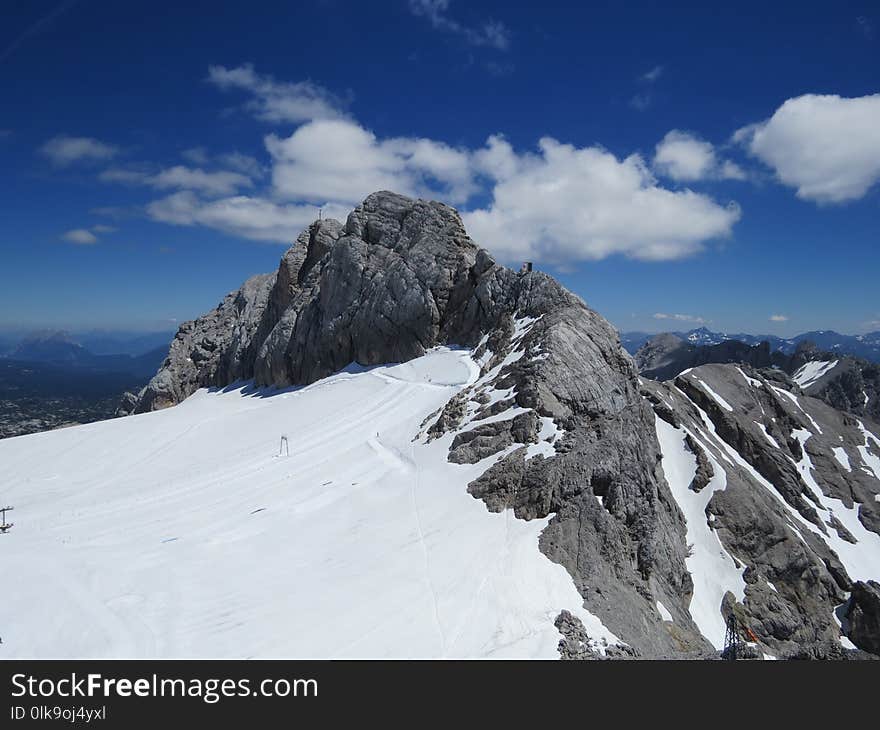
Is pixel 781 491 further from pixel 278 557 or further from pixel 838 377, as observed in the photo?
pixel 838 377

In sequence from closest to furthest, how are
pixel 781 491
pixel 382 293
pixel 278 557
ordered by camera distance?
pixel 278 557 < pixel 382 293 < pixel 781 491

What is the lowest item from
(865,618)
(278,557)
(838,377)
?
(865,618)

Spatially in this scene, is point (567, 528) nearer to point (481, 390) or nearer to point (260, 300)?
point (481, 390)

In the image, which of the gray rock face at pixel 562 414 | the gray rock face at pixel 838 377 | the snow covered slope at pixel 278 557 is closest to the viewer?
the snow covered slope at pixel 278 557

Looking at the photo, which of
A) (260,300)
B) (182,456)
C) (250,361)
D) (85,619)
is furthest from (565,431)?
(260,300)

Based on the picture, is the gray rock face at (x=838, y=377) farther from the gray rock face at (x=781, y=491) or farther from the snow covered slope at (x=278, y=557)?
the snow covered slope at (x=278, y=557)

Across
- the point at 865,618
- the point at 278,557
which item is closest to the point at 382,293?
the point at 278,557

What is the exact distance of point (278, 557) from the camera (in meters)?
19.1

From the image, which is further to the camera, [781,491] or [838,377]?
[838,377]

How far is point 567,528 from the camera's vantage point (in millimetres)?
20281

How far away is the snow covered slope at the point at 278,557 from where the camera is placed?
1378cm

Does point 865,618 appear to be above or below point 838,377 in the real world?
below

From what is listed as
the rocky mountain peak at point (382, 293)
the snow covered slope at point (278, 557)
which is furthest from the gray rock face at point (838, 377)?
the snow covered slope at point (278, 557)

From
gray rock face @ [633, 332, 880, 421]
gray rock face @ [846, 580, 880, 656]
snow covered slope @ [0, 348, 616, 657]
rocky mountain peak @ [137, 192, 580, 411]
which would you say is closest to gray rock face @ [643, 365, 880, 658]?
gray rock face @ [846, 580, 880, 656]
